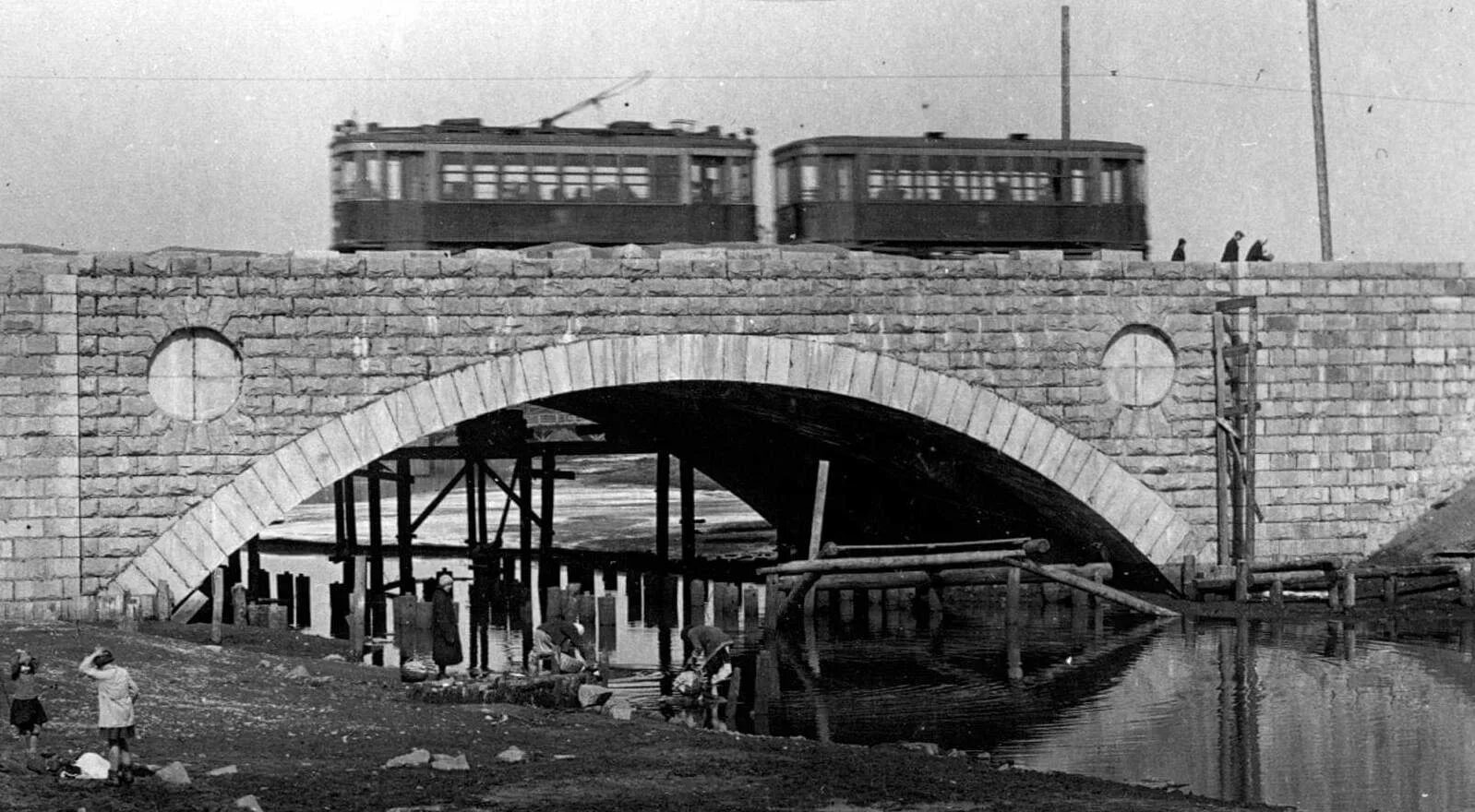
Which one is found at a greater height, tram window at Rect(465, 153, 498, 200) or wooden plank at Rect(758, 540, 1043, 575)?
tram window at Rect(465, 153, 498, 200)

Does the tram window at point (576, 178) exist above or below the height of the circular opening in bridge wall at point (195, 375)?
above

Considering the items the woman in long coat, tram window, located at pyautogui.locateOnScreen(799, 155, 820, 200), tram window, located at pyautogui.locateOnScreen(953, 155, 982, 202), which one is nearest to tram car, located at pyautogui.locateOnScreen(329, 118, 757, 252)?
tram window, located at pyautogui.locateOnScreen(799, 155, 820, 200)

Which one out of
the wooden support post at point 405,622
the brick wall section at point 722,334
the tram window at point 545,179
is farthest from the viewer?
the tram window at point 545,179

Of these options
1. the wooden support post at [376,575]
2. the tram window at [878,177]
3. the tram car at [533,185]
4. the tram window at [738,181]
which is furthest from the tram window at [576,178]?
the wooden support post at [376,575]

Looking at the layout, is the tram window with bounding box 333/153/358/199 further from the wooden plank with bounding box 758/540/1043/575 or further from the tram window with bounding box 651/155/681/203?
the wooden plank with bounding box 758/540/1043/575

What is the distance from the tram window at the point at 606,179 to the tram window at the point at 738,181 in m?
1.84

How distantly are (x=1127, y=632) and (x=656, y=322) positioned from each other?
28.3 ft

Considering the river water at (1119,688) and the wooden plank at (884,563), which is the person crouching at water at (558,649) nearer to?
the river water at (1119,688)

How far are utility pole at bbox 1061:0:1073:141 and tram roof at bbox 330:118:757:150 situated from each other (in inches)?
587

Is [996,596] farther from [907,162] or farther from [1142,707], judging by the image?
[1142,707]

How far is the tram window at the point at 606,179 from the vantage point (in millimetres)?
28828

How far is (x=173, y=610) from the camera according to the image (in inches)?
890

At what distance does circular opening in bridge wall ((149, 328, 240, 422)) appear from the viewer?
74.8 feet

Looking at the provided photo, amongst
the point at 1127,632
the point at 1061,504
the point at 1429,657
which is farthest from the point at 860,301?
the point at 1429,657
